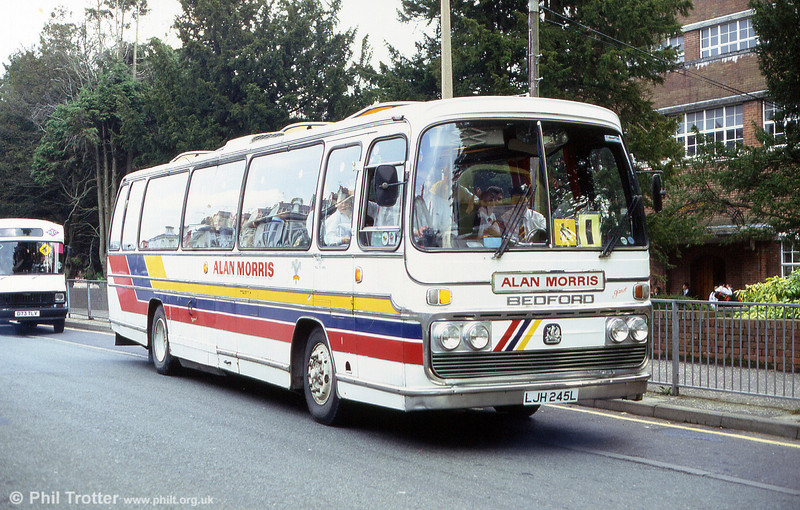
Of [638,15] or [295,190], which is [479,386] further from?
[638,15]

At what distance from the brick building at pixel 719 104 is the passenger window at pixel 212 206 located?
21524mm

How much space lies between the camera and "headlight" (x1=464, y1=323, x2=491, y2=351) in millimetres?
7637

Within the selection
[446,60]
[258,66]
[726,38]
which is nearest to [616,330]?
[446,60]

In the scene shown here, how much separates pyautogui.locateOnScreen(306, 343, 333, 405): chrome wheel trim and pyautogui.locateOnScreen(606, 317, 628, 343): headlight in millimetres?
2745

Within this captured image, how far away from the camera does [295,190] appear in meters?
10.1

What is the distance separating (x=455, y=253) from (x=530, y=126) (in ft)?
4.70

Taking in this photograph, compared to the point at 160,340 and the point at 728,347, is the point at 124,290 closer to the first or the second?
the point at 160,340

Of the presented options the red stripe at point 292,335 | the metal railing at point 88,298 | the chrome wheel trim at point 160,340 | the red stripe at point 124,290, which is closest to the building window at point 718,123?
the metal railing at point 88,298

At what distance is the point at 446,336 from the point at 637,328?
1955 mm

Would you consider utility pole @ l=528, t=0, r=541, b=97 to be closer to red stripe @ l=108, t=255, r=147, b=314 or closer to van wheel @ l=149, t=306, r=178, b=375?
red stripe @ l=108, t=255, r=147, b=314

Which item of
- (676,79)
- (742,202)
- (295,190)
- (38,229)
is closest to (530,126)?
(295,190)

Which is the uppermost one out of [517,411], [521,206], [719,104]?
[719,104]

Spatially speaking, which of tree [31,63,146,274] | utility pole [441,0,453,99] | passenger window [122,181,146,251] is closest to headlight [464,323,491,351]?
passenger window [122,181,146,251]

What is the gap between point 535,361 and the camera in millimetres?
7895
